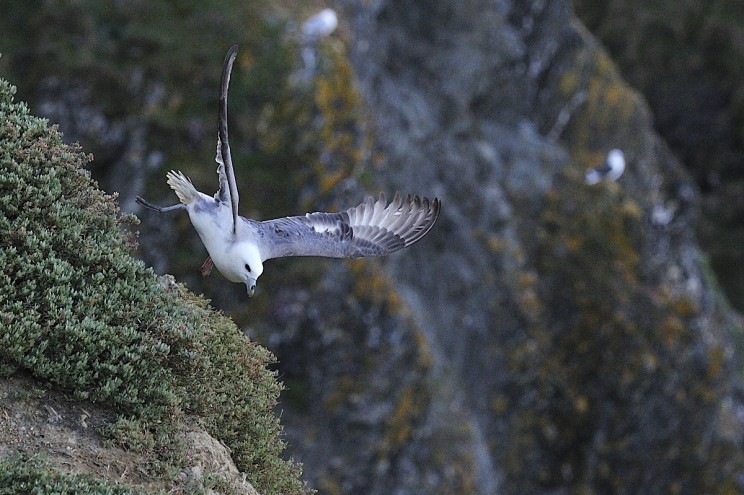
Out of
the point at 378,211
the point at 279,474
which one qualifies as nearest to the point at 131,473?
the point at 279,474

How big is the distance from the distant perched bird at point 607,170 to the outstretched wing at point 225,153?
1258 cm

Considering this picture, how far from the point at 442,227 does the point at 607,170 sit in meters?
3.68

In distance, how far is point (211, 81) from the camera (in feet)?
43.1

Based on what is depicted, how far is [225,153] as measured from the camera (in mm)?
6109

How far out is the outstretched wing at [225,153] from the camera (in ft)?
19.2

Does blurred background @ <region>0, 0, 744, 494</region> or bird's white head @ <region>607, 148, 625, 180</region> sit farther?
bird's white head @ <region>607, 148, 625, 180</region>

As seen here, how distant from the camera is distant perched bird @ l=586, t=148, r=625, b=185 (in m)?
18.5

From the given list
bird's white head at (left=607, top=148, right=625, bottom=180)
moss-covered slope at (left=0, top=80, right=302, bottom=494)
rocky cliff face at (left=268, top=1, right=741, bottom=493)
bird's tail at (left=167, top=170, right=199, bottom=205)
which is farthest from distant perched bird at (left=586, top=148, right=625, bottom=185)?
moss-covered slope at (left=0, top=80, right=302, bottom=494)

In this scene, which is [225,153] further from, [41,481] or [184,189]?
[41,481]

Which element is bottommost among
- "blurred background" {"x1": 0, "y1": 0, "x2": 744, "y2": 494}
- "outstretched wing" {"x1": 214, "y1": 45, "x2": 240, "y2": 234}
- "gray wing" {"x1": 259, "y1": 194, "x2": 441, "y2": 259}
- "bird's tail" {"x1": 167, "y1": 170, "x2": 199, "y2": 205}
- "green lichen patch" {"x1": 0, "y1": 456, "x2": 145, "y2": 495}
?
"green lichen patch" {"x1": 0, "y1": 456, "x2": 145, "y2": 495}

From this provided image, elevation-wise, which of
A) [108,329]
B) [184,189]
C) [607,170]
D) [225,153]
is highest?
[607,170]

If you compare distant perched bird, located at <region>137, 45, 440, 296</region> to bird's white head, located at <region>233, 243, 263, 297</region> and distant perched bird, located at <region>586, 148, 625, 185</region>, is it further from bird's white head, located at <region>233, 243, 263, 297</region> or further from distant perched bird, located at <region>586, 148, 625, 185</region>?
distant perched bird, located at <region>586, 148, 625, 185</region>

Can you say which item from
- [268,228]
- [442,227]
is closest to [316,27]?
[442,227]

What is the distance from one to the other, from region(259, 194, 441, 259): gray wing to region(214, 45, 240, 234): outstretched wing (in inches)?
24.3
